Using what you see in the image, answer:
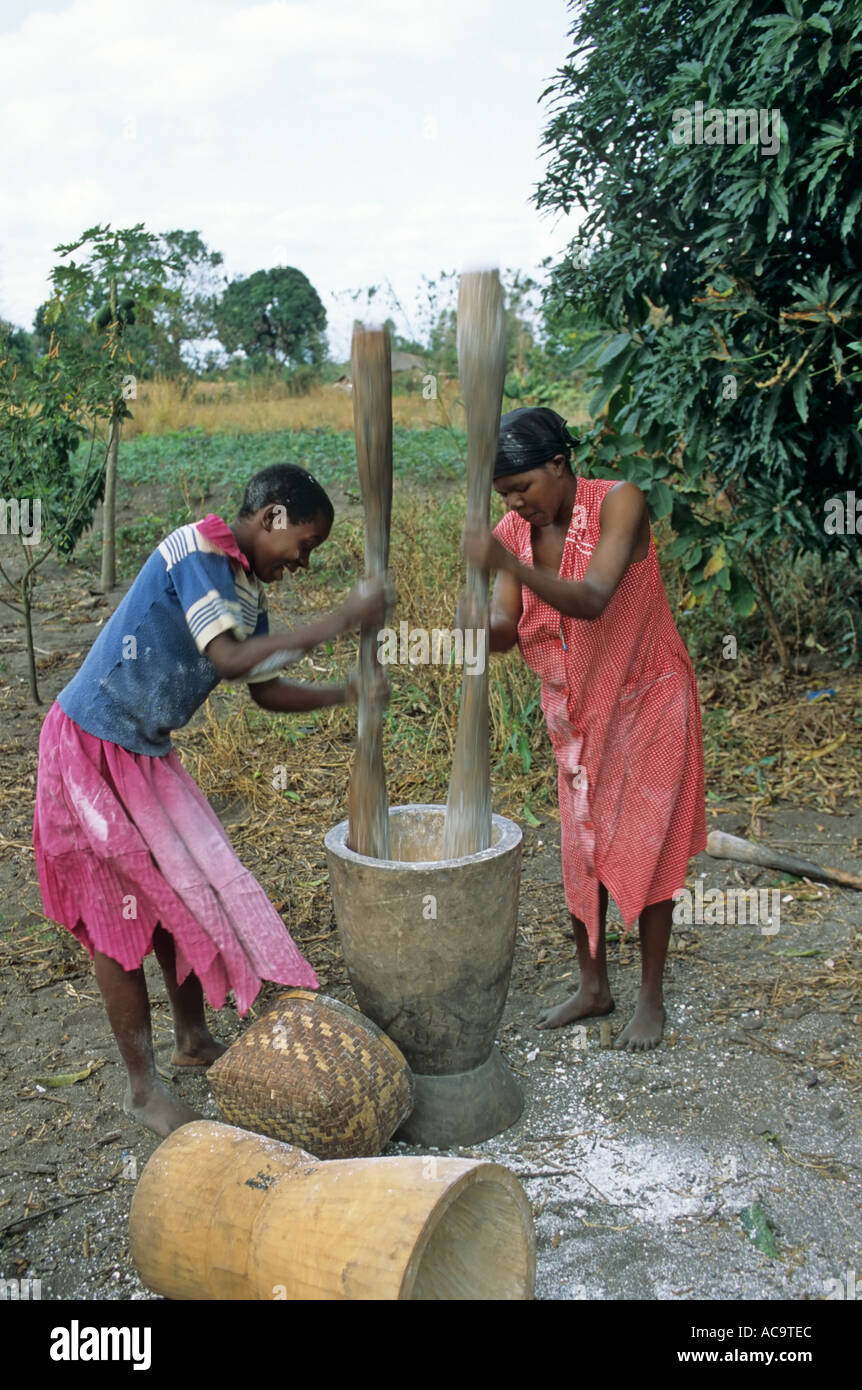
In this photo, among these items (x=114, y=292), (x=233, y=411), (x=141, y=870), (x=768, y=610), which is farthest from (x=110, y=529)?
(x=233, y=411)

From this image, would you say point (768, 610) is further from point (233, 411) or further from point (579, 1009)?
point (233, 411)

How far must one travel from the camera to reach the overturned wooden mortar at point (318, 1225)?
176cm

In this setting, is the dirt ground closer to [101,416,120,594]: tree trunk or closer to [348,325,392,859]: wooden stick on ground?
[348,325,392,859]: wooden stick on ground

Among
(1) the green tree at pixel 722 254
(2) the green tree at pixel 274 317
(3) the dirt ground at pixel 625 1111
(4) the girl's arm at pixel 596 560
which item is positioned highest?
(2) the green tree at pixel 274 317

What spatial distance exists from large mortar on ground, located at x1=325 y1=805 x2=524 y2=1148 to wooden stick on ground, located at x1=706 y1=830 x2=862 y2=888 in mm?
1402

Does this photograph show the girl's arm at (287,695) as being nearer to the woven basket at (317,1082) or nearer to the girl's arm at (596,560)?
the girl's arm at (596,560)

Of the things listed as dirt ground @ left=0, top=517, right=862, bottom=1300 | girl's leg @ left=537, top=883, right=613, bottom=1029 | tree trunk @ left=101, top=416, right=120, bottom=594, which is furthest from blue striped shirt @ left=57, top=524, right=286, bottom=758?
tree trunk @ left=101, top=416, right=120, bottom=594

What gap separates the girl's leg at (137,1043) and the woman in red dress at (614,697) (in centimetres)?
114

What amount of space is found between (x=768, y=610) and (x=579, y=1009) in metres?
2.87

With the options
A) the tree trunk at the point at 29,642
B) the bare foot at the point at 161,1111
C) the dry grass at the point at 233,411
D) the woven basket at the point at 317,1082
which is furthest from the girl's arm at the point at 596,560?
the dry grass at the point at 233,411

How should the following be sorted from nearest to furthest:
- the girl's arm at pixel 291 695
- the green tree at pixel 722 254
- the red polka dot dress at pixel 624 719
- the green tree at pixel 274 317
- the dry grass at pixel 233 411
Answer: the girl's arm at pixel 291 695
the red polka dot dress at pixel 624 719
the green tree at pixel 722 254
the dry grass at pixel 233 411
the green tree at pixel 274 317

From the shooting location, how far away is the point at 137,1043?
2500 mm

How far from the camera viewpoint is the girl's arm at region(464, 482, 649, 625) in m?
2.30

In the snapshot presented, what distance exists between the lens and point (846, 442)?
3.85 metres
